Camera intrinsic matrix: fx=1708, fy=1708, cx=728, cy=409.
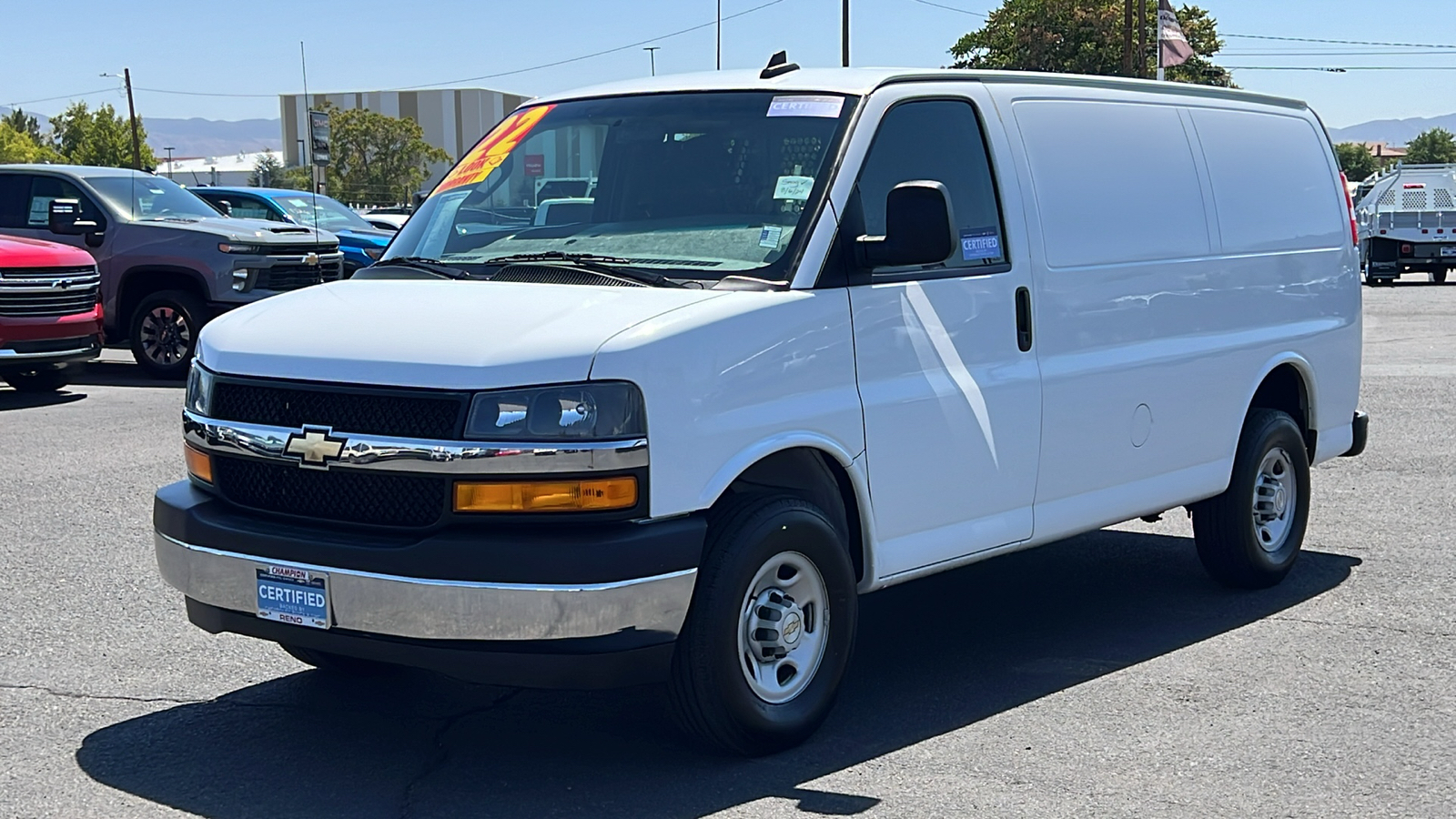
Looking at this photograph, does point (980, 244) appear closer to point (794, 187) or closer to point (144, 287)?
point (794, 187)

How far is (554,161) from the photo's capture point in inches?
239

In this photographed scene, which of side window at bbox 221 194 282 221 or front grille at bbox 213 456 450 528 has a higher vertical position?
side window at bbox 221 194 282 221

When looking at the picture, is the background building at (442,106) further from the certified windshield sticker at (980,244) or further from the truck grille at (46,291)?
the certified windshield sticker at (980,244)

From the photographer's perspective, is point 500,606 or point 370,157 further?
point 370,157

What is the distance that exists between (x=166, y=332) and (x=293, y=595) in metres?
12.1

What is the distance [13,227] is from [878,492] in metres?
13.6

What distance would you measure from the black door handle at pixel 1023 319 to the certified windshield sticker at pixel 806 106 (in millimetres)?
954

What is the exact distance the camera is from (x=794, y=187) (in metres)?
5.30

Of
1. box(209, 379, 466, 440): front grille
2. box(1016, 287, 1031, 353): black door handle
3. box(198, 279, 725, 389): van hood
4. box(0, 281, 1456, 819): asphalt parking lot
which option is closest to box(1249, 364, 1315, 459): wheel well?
box(0, 281, 1456, 819): asphalt parking lot

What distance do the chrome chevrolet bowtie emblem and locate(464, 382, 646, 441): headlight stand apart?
1.43 ft

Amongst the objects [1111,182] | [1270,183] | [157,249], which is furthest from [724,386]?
[157,249]

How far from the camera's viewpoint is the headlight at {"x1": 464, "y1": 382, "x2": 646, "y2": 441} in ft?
14.7

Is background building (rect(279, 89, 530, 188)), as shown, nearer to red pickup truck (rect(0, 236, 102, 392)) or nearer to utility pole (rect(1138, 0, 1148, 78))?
utility pole (rect(1138, 0, 1148, 78))

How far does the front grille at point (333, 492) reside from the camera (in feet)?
15.0
